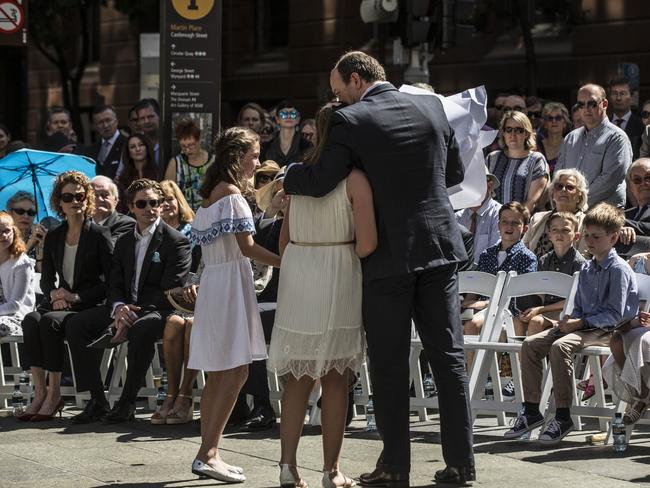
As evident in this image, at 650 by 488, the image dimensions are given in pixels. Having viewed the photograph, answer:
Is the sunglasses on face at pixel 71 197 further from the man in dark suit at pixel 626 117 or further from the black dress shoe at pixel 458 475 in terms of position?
the man in dark suit at pixel 626 117

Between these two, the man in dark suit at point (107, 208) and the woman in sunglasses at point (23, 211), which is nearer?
the man in dark suit at point (107, 208)

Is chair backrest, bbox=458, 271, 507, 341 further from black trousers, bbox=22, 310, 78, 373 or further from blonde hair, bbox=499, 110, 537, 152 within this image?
→ black trousers, bbox=22, 310, 78, 373

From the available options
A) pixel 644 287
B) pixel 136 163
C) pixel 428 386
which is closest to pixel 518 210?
pixel 428 386

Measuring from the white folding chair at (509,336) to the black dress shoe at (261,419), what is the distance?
4.55 ft

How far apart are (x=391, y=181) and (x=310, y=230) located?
49 cm

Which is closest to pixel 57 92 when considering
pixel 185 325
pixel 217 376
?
pixel 185 325

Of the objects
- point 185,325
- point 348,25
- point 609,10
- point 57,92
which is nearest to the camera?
point 185,325

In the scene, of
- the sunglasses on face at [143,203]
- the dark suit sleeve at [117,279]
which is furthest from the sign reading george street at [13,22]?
the dark suit sleeve at [117,279]

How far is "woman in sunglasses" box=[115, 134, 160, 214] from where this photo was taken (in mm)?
14164

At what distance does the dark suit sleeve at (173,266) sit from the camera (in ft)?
36.5

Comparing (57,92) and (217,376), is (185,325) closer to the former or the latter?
(217,376)

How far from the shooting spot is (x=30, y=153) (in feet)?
44.0

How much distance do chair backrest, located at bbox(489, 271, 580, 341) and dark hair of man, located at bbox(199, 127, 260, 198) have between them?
2668 millimetres

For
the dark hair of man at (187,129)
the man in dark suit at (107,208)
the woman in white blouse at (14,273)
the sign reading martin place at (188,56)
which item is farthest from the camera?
the dark hair of man at (187,129)
